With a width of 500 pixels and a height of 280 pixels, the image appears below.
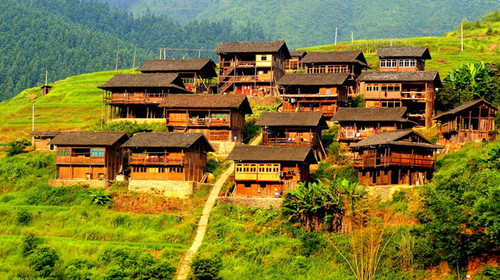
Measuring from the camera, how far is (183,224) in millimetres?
62531

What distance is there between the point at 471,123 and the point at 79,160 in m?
36.8

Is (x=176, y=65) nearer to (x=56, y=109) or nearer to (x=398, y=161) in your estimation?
(x=56, y=109)

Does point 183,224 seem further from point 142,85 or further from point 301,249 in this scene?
point 142,85

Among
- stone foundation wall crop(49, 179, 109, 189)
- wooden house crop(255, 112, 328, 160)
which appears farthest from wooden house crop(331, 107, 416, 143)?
stone foundation wall crop(49, 179, 109, 189)

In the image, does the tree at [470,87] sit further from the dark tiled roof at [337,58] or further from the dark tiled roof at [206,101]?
the dark tiled roof at [206,101]

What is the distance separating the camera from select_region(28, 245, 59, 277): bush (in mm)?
53719

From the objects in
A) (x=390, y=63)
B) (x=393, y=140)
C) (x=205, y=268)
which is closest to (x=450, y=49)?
(x=390, y=63)

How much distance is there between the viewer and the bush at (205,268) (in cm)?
5269

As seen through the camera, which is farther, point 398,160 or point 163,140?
point 163,140

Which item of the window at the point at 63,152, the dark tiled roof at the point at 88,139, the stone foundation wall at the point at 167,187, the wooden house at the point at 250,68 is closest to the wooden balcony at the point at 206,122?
the dark tiled roof at the point at 88,139

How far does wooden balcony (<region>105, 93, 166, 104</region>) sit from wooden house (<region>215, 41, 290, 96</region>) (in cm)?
1069

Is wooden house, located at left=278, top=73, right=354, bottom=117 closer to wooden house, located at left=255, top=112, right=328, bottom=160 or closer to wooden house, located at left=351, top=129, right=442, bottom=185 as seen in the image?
wooden house, located at left=255, top=112, right=328, bottom=160

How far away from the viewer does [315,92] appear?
85.9m

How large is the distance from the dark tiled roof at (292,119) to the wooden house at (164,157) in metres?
8.36
